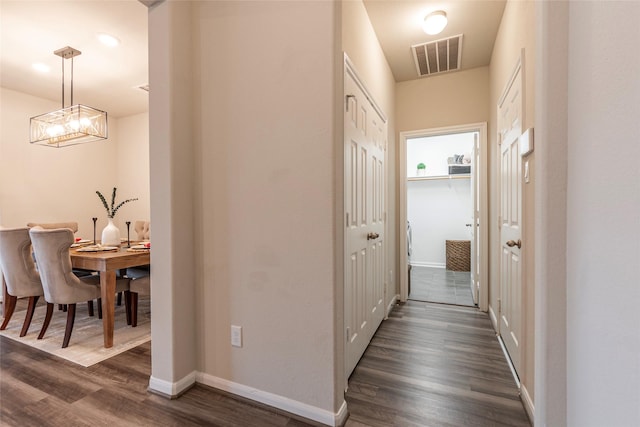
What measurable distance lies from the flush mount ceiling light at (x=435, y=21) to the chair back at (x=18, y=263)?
151 inches

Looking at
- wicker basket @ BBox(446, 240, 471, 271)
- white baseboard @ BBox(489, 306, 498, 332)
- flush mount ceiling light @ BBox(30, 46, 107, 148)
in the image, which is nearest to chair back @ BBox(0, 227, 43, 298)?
flush mount ceiling light @ BBox(30, 46, 107, 148)

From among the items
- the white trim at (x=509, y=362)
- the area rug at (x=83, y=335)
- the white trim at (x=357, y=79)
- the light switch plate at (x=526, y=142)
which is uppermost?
the white trim at (x=357, y=79)

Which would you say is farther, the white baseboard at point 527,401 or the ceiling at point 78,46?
the ceiling at point 78,46

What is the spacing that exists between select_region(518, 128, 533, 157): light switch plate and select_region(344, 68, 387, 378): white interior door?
962 mm

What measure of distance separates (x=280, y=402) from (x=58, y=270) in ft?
6.98

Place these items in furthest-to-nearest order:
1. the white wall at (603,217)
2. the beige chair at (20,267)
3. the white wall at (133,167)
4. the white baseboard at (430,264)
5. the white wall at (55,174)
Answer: the white baseboard at (430,264) < the white wall at (133,167) < the white wall at (55,174) < the beige chair at (20,267) < the white wall at (603,217)

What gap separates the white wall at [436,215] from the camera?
18.2 ft

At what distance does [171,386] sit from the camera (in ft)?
5.61

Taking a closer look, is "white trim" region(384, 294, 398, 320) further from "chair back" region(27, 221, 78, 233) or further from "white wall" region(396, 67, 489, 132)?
"chair back" region(27, 221, 78, 233)

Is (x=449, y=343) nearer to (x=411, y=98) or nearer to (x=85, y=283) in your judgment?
(x=411, y=98)

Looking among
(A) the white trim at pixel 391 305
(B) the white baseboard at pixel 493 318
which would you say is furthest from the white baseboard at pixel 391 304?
(B) the white baseboard at pixel 493 318

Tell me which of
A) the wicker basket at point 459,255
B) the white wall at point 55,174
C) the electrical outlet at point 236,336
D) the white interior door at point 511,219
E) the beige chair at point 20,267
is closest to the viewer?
the electrical outlet at point 236,336

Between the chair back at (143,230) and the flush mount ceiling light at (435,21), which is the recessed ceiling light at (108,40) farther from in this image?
the flush mount ceiling light at (435,21)

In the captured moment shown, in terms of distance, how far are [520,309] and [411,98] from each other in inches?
102
